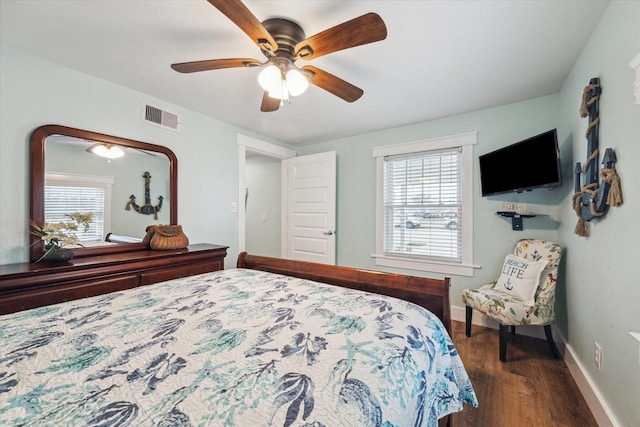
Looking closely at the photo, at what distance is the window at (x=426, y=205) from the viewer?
2.89 m

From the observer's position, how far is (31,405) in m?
0.61

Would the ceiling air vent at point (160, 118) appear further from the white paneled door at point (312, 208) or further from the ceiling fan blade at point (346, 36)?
the ceiling fan blade at point (346, 36)

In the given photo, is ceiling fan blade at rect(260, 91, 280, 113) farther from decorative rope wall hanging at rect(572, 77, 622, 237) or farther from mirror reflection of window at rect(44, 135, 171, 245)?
decorative rope wall hanging at rect(572, 77, 622, 237)

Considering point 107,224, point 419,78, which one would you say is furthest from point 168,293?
point 419,78

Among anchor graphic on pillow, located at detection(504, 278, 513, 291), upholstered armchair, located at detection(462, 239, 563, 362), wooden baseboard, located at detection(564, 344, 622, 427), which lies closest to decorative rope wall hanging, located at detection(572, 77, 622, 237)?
upholstered armchair, located at detection(462, 239, 563, 362)

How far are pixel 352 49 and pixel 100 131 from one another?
215cm

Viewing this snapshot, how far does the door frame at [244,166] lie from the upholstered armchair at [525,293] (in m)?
2.57

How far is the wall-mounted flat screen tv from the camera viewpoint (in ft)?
6.67

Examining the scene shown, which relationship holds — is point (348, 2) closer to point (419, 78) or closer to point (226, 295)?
point (419, 78)

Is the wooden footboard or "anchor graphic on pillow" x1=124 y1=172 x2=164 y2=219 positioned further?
"anchor graphic on pillow" x1=124 y1=172 x2=164 y2=219

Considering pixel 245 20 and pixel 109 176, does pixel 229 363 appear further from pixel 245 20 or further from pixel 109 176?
pixel 109 176

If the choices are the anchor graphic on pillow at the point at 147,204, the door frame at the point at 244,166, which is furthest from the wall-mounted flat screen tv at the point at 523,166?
the anchor graphic on pillow at the point at 147,204

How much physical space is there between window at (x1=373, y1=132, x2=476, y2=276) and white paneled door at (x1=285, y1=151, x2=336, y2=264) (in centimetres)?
62

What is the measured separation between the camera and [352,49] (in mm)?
1773
